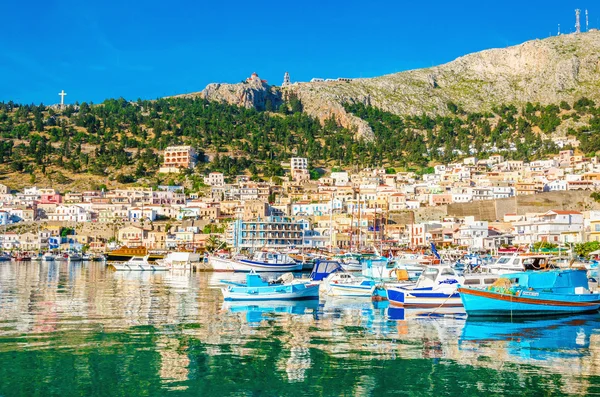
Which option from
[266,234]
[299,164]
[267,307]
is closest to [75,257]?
[266,234]

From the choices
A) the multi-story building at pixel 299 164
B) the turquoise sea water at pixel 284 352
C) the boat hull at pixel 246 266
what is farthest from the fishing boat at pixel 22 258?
the turquoise sea water at pixel 284 352

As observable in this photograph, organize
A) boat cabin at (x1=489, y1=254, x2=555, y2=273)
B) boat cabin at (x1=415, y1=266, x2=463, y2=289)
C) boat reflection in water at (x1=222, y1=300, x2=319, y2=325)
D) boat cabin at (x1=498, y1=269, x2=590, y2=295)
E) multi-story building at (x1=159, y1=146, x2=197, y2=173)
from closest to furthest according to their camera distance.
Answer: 1. boat cabin at (x1=498, y1=269, x2=590, y2=295)
2. boat reflection in water at (x1=222, y1=300, x2=319, y2=325)
3. boat cabin at (x1=415, y1=266, x2=463, y2=289)
4. boat cabin at (x1=489, y1=254, x2=555, y2=273)
5. multi-story building at (x1=159, y1=146, x2=197, y2=173)

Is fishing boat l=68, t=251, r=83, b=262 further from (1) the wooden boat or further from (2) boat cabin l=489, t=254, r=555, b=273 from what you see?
(2) boat cabin l=489, t=254, r=555, b=273

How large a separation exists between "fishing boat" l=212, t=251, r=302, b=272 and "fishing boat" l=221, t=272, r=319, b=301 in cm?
2840

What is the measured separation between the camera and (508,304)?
2717cm

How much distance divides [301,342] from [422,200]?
102 meters

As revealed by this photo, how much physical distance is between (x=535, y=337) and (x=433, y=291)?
8388mm

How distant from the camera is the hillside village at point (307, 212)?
325 feet

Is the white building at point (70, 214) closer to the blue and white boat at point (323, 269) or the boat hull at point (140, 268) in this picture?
the boat hull at point (140, 268)

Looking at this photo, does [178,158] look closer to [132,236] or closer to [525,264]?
[132,236]

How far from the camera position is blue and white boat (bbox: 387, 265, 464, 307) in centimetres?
3061

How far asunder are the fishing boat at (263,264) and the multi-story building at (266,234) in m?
26.9

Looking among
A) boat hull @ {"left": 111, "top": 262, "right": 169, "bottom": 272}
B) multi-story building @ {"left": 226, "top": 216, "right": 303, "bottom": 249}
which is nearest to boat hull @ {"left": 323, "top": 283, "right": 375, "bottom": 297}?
boat hull @ {"left": 111, "top": 262, "right": 169, "bottom": 272}

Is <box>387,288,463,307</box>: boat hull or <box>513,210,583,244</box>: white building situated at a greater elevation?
<box>513,210,583,244</box>: white building
